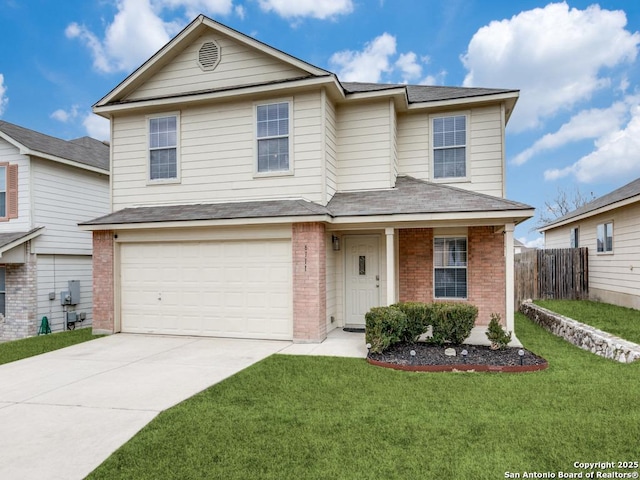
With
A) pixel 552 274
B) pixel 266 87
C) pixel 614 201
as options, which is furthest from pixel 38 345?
pixel 552 274

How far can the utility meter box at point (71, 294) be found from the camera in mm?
14344

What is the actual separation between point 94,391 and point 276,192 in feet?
18.8

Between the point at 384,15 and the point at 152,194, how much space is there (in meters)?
11.8

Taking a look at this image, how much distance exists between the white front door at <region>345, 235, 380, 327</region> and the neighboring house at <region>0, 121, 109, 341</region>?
9.68 meters

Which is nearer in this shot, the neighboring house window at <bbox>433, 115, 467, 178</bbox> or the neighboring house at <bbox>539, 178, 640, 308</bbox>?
the neighboring house window at <bbox>433, 115, 467, 178</bbox>

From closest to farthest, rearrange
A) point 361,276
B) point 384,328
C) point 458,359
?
point 458,359 < point 384,328 < point 361,276

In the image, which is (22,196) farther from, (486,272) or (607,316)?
(607,316)

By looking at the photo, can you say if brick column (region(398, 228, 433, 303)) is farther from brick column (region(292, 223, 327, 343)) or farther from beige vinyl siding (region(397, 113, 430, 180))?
brick column (region(292, 223, 327, 343))

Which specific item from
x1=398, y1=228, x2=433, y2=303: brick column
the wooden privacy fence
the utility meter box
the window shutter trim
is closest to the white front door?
x1=398, y1=228, x2=433, y2=303: brick column

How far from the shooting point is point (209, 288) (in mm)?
10359

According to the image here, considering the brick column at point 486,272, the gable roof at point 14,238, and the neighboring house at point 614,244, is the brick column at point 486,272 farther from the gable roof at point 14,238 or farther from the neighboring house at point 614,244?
the gable roof at point 14,238

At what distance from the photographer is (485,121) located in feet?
36.6

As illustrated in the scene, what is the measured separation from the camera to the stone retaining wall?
7246 mm

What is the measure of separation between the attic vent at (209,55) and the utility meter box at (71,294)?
874cm
